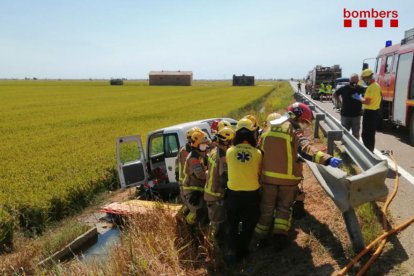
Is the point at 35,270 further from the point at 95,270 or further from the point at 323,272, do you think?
the point at 323,272

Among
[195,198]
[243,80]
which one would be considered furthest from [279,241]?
[243,80]

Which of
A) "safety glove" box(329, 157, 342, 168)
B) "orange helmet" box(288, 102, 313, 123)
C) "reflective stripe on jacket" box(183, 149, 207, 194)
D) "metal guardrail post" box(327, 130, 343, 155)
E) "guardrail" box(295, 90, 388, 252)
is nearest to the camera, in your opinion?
"guardrail" box(295, 90, 388, 252)

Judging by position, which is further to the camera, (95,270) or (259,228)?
(259,228)

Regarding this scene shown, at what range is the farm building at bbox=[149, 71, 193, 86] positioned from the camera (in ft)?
336

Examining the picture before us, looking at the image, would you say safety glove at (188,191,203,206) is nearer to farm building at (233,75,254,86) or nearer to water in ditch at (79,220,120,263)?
water in ditch at (79,220,120,263)

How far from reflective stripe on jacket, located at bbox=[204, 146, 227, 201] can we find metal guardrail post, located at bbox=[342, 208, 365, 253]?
158cm

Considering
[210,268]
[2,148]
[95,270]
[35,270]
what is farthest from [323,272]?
[2,148]

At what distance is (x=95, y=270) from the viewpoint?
4574mm

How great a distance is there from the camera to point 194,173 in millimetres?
5516

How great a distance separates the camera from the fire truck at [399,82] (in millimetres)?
10711

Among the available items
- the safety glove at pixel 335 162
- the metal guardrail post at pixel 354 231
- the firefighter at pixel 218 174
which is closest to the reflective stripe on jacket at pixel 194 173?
the firefighter at pixel 218 174

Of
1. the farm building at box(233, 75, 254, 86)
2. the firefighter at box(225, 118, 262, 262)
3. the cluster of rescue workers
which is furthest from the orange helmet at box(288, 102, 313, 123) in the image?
the farm building at box(233, 75, 254, 86)

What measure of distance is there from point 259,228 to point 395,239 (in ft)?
4.86

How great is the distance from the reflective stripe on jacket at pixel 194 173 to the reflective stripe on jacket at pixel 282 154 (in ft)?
3.38
